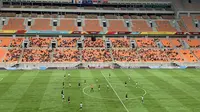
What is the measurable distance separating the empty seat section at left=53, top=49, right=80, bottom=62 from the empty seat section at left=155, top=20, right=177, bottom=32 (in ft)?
89.3

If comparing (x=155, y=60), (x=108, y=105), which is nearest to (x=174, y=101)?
(x=108, y=105)

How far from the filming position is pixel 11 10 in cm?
9412

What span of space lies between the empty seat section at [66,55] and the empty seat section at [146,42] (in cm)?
1737

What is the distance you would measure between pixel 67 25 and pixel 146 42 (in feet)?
74.8

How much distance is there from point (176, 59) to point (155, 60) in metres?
5.60

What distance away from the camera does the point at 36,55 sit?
78312 millimetres

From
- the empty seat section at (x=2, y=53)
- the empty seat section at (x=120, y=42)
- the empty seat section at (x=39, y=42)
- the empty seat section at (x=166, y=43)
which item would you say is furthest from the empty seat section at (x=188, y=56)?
the empty seat section at (x=2, y=53)

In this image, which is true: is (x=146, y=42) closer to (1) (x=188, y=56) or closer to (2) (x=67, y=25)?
(1) (x=188, y=56)

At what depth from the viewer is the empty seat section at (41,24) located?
89625mm

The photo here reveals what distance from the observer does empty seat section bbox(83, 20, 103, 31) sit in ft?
→ 300

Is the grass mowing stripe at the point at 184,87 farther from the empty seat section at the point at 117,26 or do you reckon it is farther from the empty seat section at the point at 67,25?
the empty seat section at the point at 67,25

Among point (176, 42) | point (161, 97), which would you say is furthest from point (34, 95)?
point (176, 42)

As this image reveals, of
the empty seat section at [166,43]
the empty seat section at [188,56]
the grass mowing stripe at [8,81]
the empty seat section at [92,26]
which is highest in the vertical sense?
Result: the empty seat section at [92,26]

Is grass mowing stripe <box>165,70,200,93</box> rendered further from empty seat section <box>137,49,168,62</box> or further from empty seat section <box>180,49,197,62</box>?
empty seat section <box>180,49,197,62</box>
